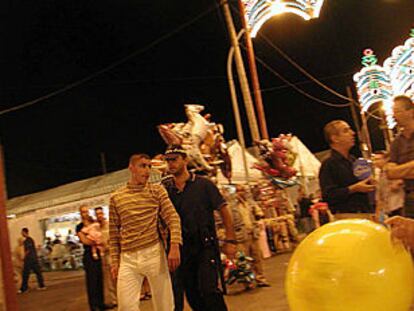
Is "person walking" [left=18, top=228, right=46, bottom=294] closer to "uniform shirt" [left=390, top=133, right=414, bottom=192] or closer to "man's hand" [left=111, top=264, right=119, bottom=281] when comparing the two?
"man's hand" [left=111, top=264, right=119, bottom=281]

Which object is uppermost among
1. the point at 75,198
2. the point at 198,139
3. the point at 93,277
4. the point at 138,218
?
the point at 75,198

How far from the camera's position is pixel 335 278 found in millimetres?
3346

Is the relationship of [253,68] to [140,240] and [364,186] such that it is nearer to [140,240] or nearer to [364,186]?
[364,186]

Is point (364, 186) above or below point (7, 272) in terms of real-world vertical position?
above

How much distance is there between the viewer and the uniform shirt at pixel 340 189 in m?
4.95

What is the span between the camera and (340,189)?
4930mm

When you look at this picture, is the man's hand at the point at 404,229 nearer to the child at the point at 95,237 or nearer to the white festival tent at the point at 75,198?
the child at the point at 95,237

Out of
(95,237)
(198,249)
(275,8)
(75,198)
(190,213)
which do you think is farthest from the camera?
(75,198)

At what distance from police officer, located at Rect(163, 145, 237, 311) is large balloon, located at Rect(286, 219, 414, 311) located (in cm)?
128

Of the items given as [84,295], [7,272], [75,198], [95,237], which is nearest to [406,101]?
[7,272]

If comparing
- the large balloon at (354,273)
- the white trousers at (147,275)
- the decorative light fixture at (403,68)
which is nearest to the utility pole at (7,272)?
the white trousers at (147,275)

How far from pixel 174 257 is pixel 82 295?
9217 millimetres

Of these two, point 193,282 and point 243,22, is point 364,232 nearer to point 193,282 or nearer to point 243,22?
point 193,282

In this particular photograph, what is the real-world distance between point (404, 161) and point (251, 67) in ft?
30.1
